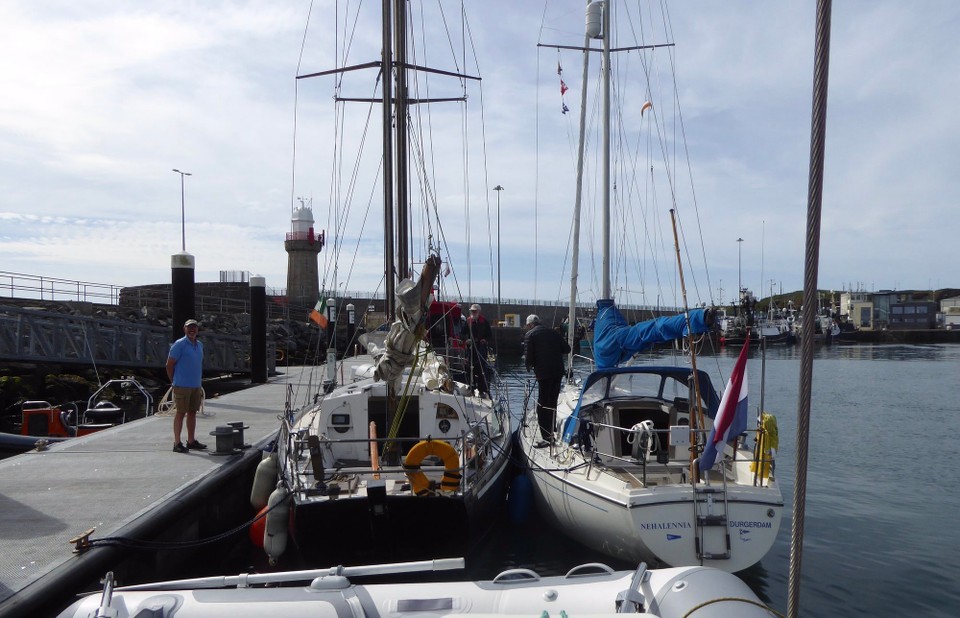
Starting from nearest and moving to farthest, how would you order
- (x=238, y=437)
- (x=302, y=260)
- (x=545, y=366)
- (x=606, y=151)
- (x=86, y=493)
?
(x=86, y=493) → (x=238, y=437) → (x=545, y=366) → (x=606, y=151) → (x=302, y=260)

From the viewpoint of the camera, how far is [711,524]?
7.00 m

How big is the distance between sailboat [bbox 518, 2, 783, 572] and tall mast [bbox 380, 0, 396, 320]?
A: 3.07 meters

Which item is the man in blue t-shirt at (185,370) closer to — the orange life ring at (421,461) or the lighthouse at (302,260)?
the orange life ring at (421,461)

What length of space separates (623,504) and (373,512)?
8.23 feet

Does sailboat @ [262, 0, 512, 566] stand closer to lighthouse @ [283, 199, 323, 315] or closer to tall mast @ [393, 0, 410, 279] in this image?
tall mast @ [393, 0, 410, 279]

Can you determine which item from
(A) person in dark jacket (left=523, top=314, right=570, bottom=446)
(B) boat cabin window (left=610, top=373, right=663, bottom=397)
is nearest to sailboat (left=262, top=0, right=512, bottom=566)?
(A) person in dark jacket (left=523, top=314, right=570, bottom=446)

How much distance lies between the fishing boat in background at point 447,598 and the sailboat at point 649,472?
7.20 feet

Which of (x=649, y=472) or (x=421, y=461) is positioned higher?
(x=421, y=461)

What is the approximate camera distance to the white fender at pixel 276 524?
25.6ft

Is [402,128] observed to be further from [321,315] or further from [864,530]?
[864,530]

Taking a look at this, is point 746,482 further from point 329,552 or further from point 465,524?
point 329,552

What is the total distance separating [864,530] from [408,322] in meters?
7.38

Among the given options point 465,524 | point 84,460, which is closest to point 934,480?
point 465,524

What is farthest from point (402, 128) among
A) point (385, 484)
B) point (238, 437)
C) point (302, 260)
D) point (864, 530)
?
point (302, 260)
